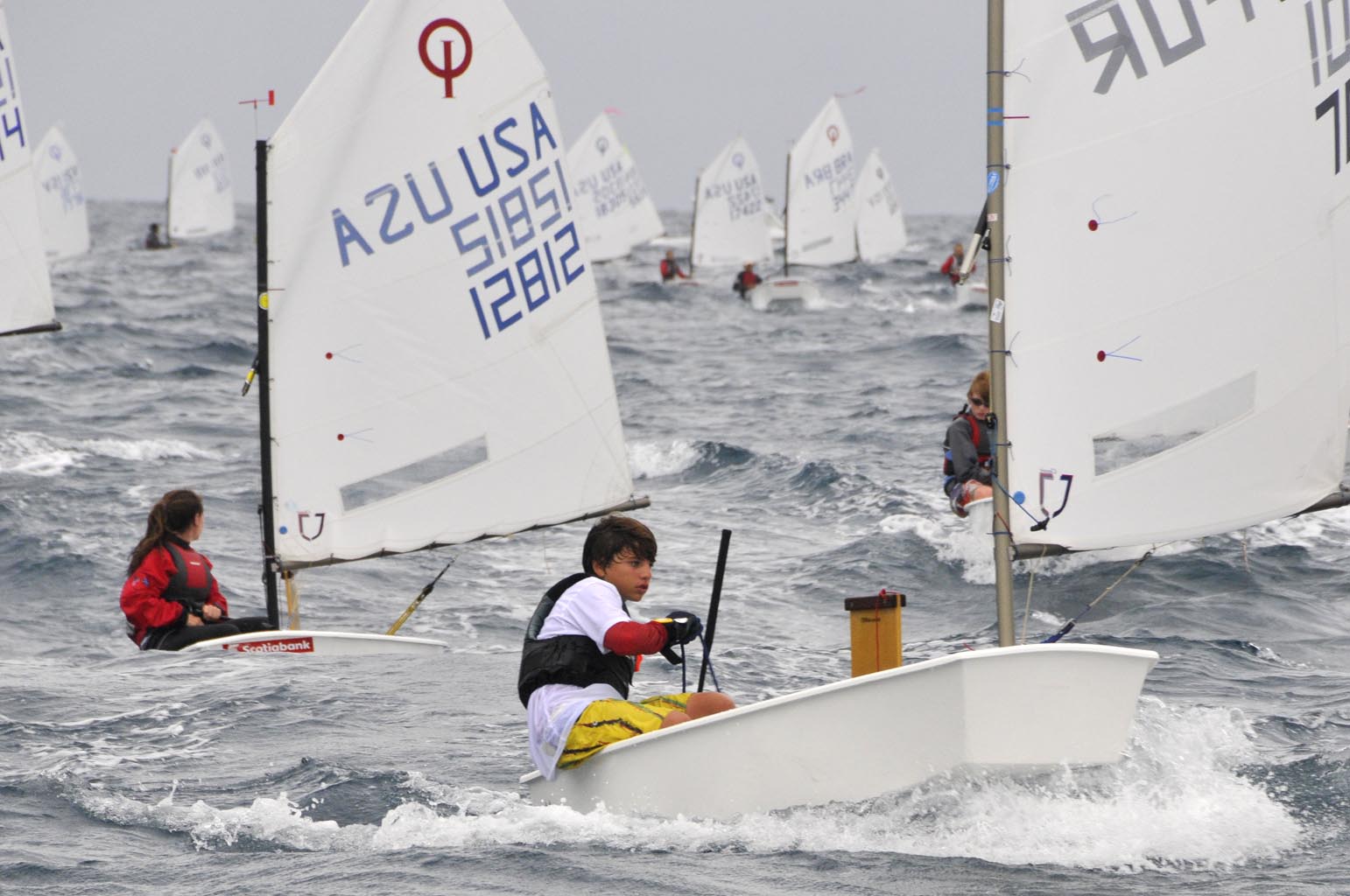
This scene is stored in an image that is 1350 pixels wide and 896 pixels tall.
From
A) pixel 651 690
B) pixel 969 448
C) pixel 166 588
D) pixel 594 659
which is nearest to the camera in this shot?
pixel 594 659

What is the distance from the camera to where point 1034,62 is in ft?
19.8

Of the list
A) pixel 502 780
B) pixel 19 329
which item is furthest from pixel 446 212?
pixel 19 329

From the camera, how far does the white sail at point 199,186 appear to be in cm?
6094

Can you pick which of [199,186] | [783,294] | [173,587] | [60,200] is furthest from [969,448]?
[199,186]

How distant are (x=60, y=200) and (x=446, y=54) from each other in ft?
145

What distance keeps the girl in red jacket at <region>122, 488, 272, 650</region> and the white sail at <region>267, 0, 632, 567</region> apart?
57 centimetres

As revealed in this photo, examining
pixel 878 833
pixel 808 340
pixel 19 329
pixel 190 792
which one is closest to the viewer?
pixel 878 833

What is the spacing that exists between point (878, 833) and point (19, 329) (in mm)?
11265

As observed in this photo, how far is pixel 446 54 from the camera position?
9422mm

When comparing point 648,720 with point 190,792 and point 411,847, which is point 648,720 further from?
point 190,792

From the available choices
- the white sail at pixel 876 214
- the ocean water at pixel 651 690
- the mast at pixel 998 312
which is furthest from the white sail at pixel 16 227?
the white sail at pixel 876 214

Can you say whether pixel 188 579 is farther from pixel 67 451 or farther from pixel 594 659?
pixel 67 451

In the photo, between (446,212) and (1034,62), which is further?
(446,212)

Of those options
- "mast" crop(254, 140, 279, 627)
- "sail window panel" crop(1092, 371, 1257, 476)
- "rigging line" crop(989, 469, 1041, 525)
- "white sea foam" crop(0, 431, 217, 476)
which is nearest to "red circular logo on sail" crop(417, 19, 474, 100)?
"mast" crop(254, 140, 279, 627)
